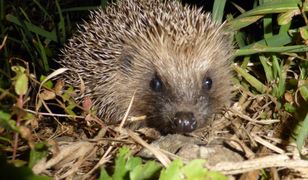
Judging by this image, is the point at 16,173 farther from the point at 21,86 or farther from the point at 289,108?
the point at 289,108

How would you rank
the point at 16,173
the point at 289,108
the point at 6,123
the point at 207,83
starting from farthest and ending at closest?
the point at 207,83, the point at 289,108, the point at 6,123, the point at 16,173

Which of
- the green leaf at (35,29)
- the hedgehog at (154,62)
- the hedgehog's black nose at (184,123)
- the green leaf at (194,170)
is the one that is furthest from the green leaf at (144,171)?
the green leaf at (35,29)

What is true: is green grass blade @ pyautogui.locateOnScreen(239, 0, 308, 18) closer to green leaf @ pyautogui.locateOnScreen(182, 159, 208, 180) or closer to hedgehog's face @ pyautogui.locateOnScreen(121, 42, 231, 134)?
hedgehog's face @ pyautogui.locateOnScreen(121, 42, 231, 134)

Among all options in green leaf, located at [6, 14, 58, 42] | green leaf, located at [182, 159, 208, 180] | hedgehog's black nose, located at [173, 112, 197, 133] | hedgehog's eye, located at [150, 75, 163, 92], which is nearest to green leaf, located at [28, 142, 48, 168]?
green leaf, located at [182, 159, 208, 180]

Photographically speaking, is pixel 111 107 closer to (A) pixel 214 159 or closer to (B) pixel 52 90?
(B) pixel 52 90

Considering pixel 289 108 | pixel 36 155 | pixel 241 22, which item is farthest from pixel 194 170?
pixel 241 22

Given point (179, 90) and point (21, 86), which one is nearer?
point (21, 86)

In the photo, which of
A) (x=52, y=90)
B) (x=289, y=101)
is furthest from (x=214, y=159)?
(x=52, y=90)

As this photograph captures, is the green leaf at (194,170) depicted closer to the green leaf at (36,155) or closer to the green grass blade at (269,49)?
the green leaf at (36,155)
